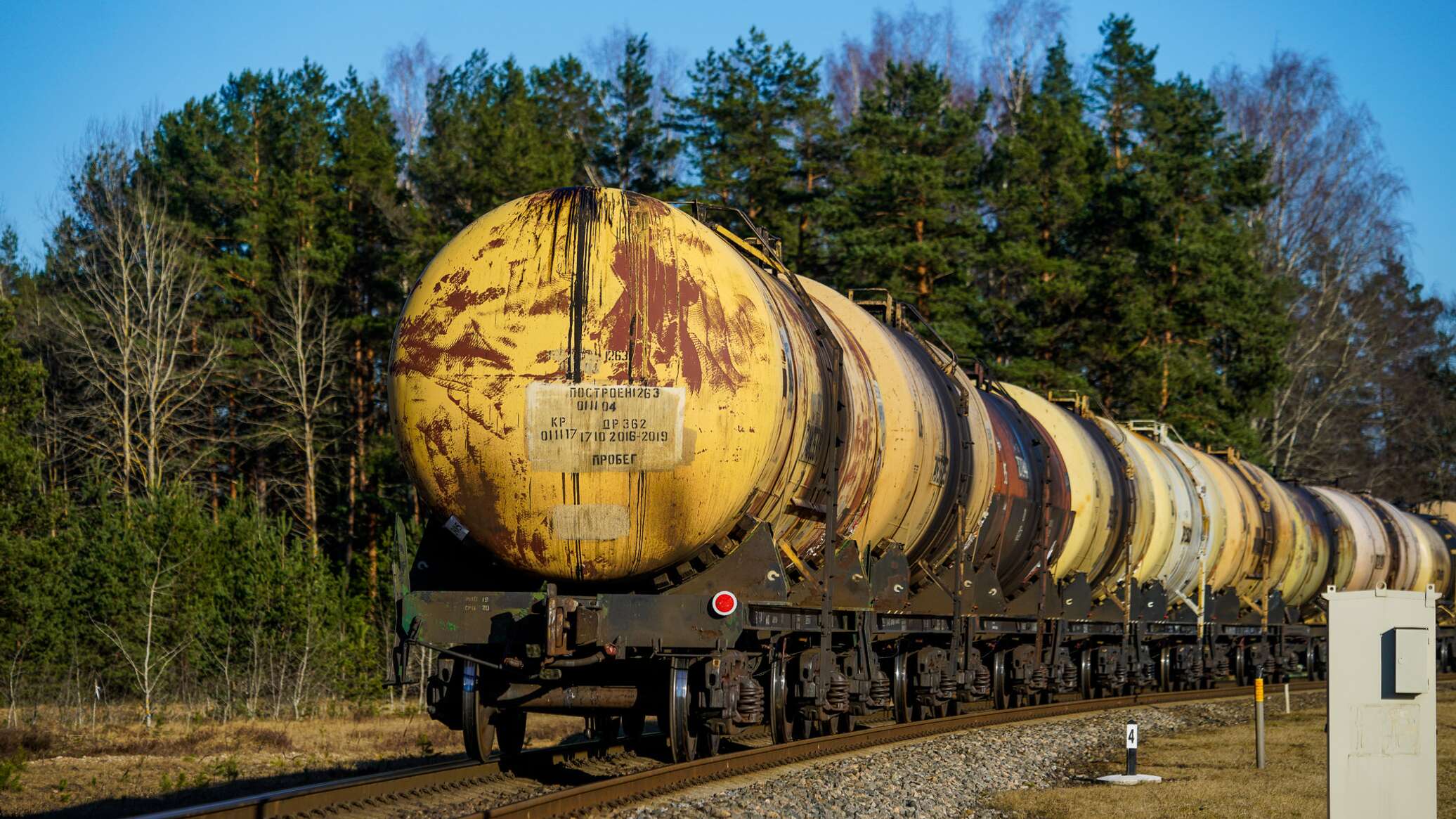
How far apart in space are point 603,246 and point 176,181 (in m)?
30.4

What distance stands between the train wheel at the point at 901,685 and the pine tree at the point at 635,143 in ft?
82.8

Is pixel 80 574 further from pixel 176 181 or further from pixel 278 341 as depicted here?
pixel 176 181

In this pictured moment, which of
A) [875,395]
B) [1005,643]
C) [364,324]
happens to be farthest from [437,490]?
[364,324]

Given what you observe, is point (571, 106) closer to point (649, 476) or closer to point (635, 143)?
point (635, 143)

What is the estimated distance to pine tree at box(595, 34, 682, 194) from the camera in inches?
1603

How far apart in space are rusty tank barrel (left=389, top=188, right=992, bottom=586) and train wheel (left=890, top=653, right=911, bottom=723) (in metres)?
5.47

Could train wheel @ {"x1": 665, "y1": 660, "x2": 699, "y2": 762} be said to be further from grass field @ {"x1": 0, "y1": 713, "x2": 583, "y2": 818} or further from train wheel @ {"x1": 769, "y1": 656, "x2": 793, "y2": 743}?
grass field @ {"x1": 0, "y1": 713, "x2": 583, "y2": 818}

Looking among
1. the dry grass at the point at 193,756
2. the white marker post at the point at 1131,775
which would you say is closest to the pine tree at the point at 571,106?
the dry grass at the point at 193,756

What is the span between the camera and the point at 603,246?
9500 millimetres

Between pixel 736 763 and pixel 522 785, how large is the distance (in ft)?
5.22

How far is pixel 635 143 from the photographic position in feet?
134

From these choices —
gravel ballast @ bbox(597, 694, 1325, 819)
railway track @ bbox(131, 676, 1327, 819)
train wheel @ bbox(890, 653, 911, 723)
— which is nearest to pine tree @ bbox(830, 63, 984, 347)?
gravel ballast @ bbox(597, 694, 1325, 819)

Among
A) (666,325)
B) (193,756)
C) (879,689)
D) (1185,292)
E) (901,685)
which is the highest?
(1185,292)

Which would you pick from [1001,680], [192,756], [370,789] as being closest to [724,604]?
[370,789]
